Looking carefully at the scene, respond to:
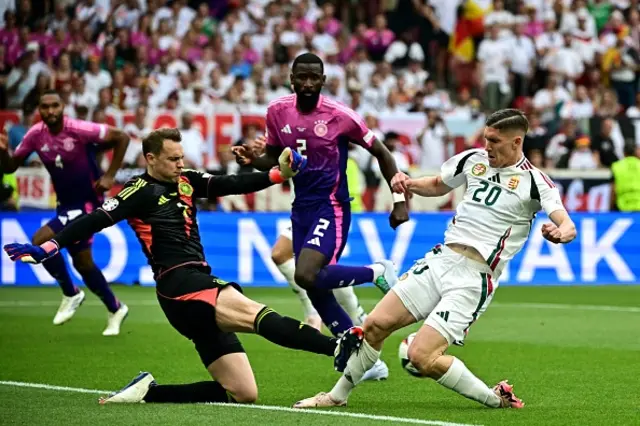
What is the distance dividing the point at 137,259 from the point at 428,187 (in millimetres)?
10951

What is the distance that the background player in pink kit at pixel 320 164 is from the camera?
34.3 feet

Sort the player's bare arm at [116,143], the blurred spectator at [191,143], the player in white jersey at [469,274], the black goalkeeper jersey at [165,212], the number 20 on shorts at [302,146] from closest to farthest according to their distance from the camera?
the player in white jersey at [469,274] < the black goalkeeper jersey at [165,212] < the number 20 on shorts at [302,146] < the player's bare arm at [116,143] < the blurred spectator at [191,143]

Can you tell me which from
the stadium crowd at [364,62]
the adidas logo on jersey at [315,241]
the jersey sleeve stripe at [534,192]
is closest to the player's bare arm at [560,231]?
the jersey sleeve stripe at [534,192]

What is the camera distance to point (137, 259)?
19219mm

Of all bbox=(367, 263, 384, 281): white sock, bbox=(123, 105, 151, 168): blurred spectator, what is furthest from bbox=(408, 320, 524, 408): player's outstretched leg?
bbox=(123, 105, 151, 168): blurred spectator

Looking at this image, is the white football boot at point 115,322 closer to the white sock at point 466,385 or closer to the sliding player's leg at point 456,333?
the sliding player's leg at point 456,333

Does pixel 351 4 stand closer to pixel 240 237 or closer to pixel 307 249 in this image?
pixel 240 237

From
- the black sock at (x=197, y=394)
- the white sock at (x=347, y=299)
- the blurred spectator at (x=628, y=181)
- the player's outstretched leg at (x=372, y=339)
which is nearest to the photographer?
the player's outstretched leg at (x=372, y=339)

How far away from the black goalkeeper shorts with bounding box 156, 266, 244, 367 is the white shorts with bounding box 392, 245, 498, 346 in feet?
4.00

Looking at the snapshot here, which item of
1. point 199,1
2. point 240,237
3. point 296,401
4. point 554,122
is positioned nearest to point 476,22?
point 554,122

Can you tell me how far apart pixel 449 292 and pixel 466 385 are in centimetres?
63

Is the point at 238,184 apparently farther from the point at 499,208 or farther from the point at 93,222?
the point at 499,208

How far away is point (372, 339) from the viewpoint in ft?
27.7

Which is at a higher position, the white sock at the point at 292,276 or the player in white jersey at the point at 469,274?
the player in white jersey at the point at 469,274
